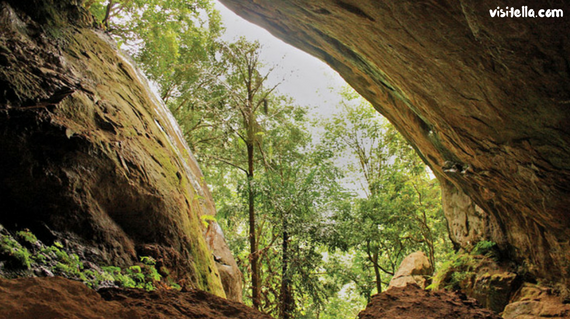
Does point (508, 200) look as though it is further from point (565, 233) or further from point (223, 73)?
point (223, 73)

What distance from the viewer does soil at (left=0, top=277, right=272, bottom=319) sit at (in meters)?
1.61

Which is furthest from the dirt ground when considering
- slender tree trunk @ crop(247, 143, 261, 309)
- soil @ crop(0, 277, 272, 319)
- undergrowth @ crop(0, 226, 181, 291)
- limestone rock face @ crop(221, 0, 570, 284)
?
slender tree trunk @ crop(247, 143, 261, 309)

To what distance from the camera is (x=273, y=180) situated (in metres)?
10.7

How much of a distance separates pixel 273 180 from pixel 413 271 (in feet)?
16.6

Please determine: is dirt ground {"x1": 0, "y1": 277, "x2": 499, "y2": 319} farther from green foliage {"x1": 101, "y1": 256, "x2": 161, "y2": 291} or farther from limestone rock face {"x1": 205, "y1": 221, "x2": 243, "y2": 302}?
limestone rock face {"x1": 205, "y1": 221, "x2": 243, "y2": 302}

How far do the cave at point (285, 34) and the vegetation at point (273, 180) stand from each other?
5.03 metres

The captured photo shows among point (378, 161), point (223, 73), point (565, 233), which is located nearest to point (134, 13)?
point (223, 73)

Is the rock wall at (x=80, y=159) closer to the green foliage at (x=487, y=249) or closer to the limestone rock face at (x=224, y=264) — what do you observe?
the limestone rock face at (x=224, y=264)

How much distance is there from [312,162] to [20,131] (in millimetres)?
9571

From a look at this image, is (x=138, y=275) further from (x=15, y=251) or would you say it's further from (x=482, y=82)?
(x=482, y=82)

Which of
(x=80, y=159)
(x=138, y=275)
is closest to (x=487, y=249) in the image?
(x=138, y=275)

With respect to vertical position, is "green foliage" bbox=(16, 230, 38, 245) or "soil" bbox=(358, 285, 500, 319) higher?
"green foliage" bbox=(16, 230, 38, 245)

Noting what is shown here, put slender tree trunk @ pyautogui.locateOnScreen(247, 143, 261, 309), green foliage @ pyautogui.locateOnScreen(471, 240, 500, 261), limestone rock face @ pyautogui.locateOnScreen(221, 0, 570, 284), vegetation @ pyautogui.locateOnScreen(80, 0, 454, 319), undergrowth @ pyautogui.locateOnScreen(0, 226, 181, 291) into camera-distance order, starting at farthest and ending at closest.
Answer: vegetation @ pyautogui.locateOnScreen(80, 0, 454, 319), slender tree trunk @ pyautogui.locateOnScreen(247, 143, 261, 309), green foliage @ pyautogui.locateOnScreen(471, 240, 500, 261), limestone rock face @ pyautogui.locateOnScreen(221, 0, 570, 284), undergrowth @ pyautogui.locateOnScreen(0, 226, 181, 291)

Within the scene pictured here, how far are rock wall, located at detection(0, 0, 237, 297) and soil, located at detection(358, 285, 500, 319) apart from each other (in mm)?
2304
